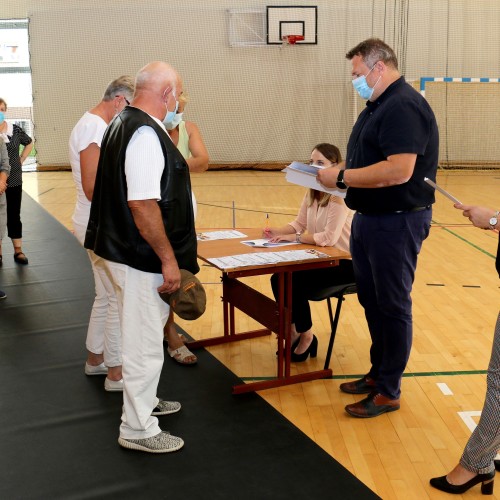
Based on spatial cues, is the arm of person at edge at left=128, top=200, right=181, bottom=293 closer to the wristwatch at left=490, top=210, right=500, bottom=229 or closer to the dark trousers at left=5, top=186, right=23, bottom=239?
the wristwatch at left=490, top=210, right=500, bottom=229

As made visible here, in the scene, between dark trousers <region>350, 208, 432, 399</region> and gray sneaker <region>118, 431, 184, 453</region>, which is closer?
gray sneaker <region>118, 431, 184, 453</region>

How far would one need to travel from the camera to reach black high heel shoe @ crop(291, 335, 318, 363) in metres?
3.55

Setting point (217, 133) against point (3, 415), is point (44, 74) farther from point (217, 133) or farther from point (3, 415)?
point (3, 415)

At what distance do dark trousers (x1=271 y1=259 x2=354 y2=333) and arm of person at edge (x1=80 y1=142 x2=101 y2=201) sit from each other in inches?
47.0

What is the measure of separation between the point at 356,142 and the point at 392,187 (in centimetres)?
32

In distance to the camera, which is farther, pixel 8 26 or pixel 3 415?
pixel 8 26

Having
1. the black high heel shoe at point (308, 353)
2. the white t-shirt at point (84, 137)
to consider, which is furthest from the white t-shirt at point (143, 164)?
the black high heel shoe at point (308, 353)

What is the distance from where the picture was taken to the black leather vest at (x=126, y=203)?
226 cm

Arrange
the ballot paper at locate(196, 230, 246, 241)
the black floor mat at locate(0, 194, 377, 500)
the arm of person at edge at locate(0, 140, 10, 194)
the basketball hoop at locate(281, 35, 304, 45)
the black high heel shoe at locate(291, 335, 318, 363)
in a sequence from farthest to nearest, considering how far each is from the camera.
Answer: the basketball hoop at locate(281, 35, 304, 45), the arm of person at edge at locate(0, 140, 10, 194), the ballot paper at locate(196, 230, 246, 241), the black high heel shoe at locate(291, 335, 318, 363), the black floor mat at locate(0, 194, 377, 500)

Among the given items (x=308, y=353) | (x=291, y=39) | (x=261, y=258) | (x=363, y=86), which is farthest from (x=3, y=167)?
(x=291, y=39)

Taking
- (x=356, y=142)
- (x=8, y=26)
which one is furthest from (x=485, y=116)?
(x=356, y=142)

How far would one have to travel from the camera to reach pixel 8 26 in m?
13.7

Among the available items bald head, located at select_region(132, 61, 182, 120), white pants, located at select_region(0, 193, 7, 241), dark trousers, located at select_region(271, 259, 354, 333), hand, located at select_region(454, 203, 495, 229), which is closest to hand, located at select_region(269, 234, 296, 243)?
dark trousers, located at select_region(271, 259, 354, 333)

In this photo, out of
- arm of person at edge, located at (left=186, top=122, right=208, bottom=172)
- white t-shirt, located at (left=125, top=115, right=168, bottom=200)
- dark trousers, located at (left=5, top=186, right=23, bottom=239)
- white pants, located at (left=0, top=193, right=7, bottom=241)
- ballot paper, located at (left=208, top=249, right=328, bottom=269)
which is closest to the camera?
white t-shirt, located at (left=125, top=115, right=168, bottom=200)
